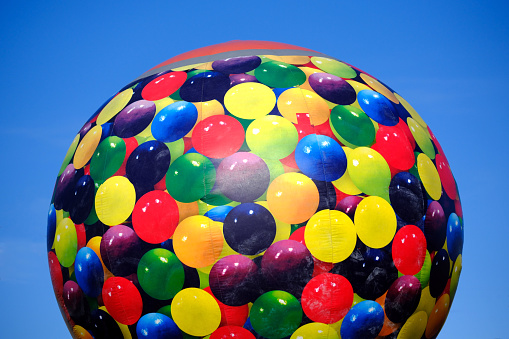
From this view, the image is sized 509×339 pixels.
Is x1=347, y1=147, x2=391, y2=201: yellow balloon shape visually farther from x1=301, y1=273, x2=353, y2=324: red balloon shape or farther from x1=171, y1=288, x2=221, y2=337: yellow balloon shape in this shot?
x1=171, y1=288, x2=221, y2=337: yellow balloon shape

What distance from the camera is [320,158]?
5.91 meters

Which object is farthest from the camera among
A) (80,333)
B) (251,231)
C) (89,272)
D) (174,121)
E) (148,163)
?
(80,333)

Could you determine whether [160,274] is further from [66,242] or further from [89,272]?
[66,242]

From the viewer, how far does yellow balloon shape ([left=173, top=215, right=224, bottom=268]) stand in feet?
18.7

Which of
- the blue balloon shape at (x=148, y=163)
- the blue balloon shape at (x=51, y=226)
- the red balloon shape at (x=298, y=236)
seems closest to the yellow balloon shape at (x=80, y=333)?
the blue balloon shape at (x=51, y=226)

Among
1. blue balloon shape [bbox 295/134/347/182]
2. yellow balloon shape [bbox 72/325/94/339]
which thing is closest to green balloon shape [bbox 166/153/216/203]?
blue balloon shape [bbox 295/134/347/182]

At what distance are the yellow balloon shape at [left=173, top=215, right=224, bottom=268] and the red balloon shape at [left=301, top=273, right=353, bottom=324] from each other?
0.80m

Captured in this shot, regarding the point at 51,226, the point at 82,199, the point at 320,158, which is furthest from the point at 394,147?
the point at 51,226

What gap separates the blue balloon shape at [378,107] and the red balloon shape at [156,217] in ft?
6.44

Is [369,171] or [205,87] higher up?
[205,87]

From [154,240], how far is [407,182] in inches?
87.6

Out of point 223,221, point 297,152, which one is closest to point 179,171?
point 223,221

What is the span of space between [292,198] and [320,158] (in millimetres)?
430

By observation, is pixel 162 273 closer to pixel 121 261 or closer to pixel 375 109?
pixel 121 261
